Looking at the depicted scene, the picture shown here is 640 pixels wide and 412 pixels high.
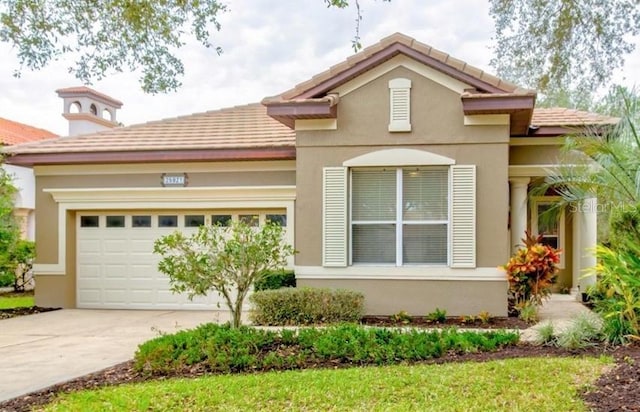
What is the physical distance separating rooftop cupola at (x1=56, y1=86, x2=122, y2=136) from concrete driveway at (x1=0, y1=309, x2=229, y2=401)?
327 inches

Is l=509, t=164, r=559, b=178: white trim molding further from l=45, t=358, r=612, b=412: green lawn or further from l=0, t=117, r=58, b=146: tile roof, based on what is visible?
l=0, t=117, r=58, b=146: tile roof

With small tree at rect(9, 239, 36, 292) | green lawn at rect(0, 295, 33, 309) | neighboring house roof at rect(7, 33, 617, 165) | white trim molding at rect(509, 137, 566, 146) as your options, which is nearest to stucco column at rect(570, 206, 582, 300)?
white trim molding at rect(509, 137, 566, 146)

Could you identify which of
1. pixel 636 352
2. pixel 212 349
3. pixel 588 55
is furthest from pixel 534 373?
pixel 588 55

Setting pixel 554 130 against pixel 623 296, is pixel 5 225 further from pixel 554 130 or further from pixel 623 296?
pixel 623 296

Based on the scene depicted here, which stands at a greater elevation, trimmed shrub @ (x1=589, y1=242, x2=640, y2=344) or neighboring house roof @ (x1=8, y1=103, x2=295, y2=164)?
neighboring house roof @ (x1=8, y1=103, x2=295, y2=164)

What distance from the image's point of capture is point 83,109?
1969cm

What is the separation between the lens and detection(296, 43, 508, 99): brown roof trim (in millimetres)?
10891

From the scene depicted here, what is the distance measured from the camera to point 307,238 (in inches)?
455

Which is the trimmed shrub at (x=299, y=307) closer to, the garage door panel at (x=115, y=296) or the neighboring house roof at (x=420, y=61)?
the neighboring house roof at (x=420, y=61)

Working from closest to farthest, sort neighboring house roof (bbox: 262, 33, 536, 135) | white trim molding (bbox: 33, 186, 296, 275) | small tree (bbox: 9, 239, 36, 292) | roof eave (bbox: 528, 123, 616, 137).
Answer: neighboring house roof (bbox: 262, 33, 536, 135)
roof eave (bbox: 528, 123, 616, 137)
white trim molding (bbox: 33, 186, 296, 275)
small tree (bbox: 9, 239, 36, 292)

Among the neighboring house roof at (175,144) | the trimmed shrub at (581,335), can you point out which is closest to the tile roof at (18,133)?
the neighboring house roof at (175,144)

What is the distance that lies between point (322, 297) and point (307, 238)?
163cm

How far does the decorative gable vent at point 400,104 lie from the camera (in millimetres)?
11234

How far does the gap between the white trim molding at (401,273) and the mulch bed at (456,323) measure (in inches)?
30.7
